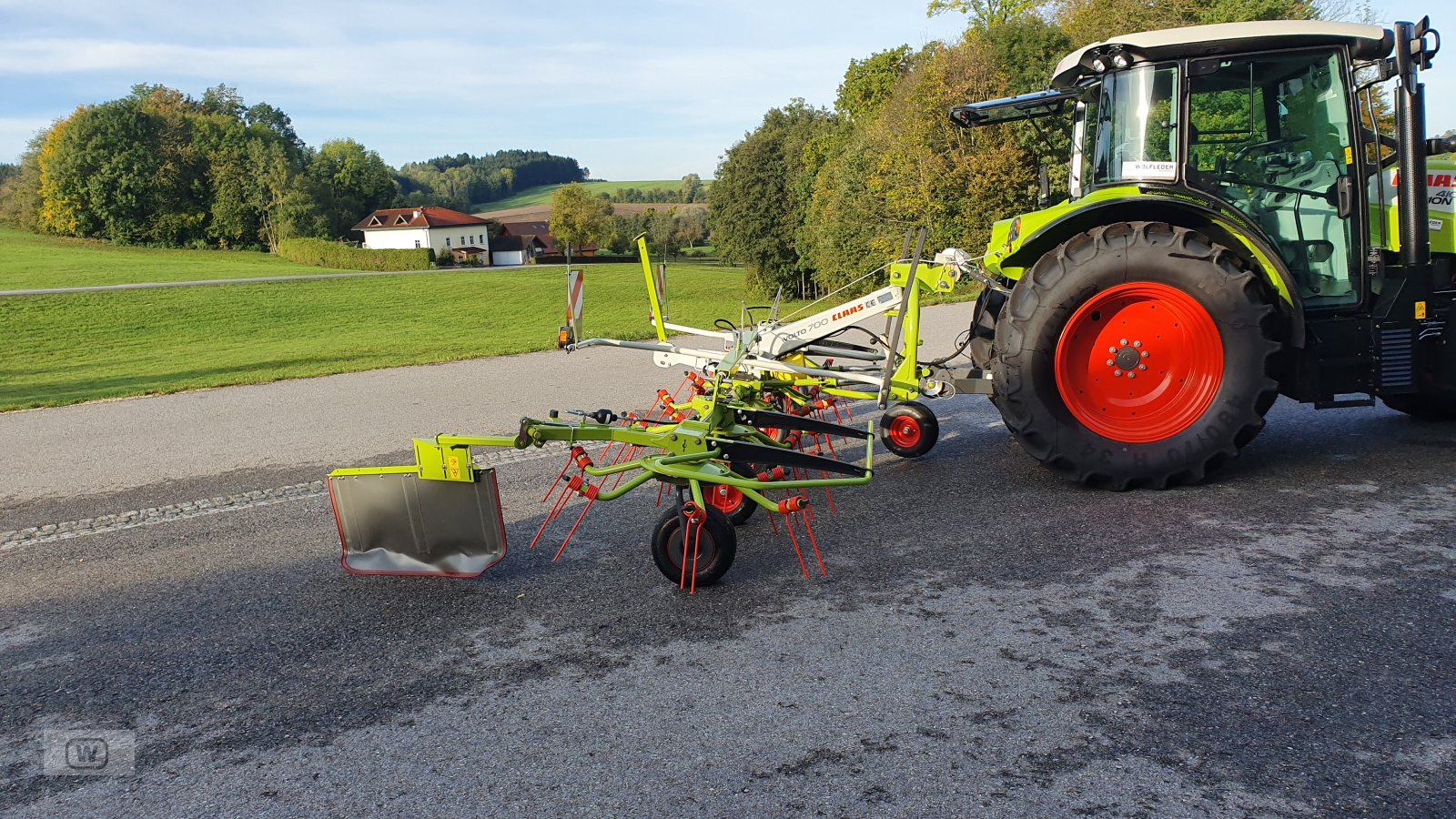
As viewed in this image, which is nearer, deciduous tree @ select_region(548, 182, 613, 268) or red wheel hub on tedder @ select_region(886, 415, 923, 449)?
red wheel hub on tedder @ select_region(886, 415, 923, 449)

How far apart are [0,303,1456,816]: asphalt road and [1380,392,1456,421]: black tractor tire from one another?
97 cm

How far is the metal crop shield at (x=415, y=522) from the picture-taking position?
15.3 ft

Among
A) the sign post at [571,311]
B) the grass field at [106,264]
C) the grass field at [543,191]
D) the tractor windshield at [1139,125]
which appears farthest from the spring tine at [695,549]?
the grass field at [543,191]

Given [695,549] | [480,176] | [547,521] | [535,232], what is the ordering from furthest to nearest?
[480,176] → [535,232] → [547,521] → [695,549]

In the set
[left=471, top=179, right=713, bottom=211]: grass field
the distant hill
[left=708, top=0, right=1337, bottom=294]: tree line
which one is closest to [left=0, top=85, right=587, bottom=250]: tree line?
the distant hill

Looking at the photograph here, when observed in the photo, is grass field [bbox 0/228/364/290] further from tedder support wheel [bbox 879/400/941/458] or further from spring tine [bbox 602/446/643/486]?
tedder support wheel [bbox 879/400/941/458]

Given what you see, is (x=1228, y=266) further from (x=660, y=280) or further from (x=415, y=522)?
(x=660, y=280)

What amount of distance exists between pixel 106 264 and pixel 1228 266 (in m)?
56.1

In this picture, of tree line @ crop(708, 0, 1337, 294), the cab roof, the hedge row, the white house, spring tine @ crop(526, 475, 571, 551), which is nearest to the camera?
spring tine @ crop(526, 475, 571, 551)

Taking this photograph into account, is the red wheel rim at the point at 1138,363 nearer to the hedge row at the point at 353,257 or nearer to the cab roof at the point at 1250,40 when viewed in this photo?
the cab roof at the point at 1250,40

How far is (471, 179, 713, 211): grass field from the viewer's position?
134 meters

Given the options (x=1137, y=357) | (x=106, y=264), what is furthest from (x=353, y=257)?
(x=1137, y=357)

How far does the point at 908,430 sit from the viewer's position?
6875 mm

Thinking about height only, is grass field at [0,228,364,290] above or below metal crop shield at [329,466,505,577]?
above
